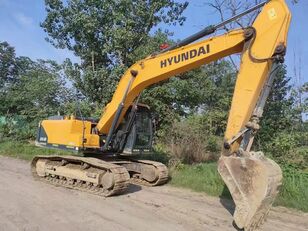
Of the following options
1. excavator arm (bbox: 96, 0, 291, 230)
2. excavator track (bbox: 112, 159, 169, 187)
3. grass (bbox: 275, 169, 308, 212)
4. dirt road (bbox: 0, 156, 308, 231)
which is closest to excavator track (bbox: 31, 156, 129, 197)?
dirt road (bbox: 0, 156, 308, 231)

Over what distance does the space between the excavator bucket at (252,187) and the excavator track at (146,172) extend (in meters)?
4.02

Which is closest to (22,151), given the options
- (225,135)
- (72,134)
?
(72,134)

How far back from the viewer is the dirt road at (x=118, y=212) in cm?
588

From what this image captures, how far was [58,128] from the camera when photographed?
30.8 ft

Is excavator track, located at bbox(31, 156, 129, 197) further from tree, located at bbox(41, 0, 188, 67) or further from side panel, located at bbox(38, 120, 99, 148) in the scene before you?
tree, located at bbox(41, 0, 188, 67)

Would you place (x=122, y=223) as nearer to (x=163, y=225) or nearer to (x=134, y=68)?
(x=163, y=225)

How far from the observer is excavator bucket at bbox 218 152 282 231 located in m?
5.35

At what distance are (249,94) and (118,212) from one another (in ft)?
9.64

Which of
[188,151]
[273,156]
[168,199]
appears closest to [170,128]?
[188,151]

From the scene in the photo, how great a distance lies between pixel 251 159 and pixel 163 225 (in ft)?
5.43

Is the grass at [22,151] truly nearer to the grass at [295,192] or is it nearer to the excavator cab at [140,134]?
the excavator cab at [140,134]

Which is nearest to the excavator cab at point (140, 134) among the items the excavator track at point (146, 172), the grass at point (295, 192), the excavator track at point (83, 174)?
the excavator track at point (146, 172)

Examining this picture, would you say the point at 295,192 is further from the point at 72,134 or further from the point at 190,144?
the point at 190,144

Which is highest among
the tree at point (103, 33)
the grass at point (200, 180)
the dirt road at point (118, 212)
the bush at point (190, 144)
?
the tree at point (103, 33)
